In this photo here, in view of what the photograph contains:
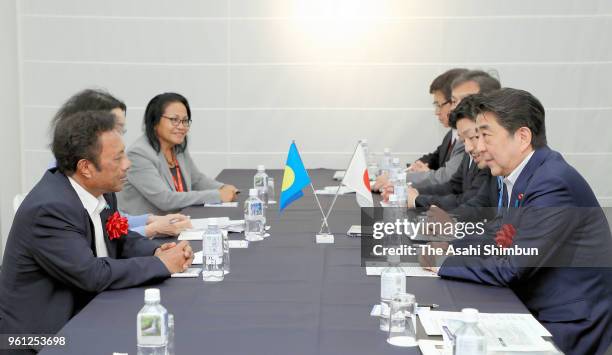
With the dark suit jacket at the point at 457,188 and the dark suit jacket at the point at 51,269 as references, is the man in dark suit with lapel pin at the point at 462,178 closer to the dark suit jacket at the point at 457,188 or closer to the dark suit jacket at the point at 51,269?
the dark suit jacket at the point at 457,188

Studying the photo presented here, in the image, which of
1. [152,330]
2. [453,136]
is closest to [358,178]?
[152,330]

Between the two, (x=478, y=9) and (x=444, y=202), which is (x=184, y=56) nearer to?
(x=478, y=9)

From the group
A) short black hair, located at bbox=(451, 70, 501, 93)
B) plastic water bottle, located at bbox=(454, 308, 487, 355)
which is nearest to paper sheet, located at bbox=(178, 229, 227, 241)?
plastic water bottle, located at bbox=(454, 308, 487, 355)

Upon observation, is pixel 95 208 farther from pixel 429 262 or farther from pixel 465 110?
pixel 465 110

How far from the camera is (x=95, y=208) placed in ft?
9.40

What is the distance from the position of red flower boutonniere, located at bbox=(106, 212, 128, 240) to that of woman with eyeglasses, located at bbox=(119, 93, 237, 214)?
139 centimetres

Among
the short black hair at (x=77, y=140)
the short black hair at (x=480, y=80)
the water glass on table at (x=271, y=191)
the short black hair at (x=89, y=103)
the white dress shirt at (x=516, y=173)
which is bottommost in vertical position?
the water glass on table at (x=271, y=191)

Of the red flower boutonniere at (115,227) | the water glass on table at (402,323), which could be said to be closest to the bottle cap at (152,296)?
the water glass on table at (402,323)

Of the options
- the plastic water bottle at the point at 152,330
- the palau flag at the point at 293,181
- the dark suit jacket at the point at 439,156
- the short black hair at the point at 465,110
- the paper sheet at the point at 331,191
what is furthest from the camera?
the dark suit jacket at the point at 439,156

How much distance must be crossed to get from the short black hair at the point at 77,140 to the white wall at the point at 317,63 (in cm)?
388

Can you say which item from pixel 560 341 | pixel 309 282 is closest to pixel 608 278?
pixel 560 341

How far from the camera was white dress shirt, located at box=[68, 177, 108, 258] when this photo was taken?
283 centimetres

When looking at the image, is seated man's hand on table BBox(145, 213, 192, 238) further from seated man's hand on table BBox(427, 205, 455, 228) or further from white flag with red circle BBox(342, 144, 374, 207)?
seated man's hand on table BBox(427, 205, 455, 228)

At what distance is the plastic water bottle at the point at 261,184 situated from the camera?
447 centimetres
